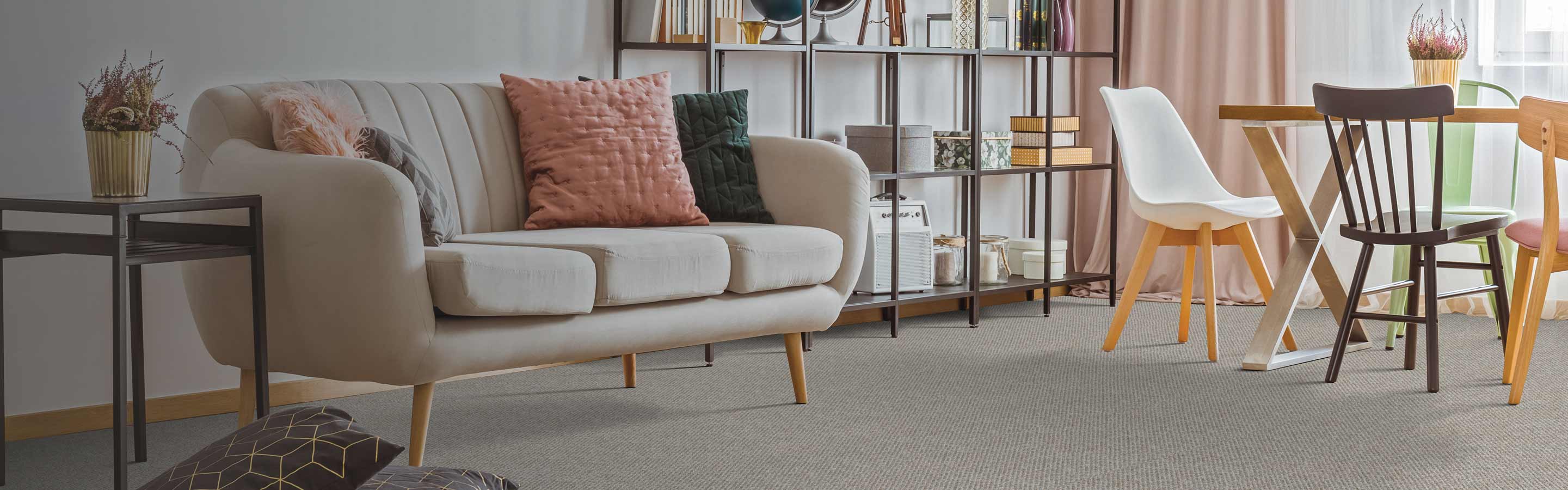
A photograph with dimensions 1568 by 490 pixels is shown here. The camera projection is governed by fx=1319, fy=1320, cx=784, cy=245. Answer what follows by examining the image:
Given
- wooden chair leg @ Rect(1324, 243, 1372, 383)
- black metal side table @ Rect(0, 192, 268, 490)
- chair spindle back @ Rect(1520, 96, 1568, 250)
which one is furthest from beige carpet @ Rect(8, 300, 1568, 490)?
chair spindle back @ Rect(1520, 96, 1568, 250)

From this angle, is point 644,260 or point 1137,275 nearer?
point 644,260

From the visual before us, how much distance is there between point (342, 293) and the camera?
2129 millimetres

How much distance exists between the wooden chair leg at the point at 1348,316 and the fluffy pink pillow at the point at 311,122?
217 cm

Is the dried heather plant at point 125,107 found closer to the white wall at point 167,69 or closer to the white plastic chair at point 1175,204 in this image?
the white wall at point 167,69

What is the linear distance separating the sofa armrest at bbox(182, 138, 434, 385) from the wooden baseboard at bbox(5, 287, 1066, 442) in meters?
0.40

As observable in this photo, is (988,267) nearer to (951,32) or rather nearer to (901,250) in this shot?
(901,250)

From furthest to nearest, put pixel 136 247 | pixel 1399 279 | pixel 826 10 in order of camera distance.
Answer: pixel 826 10 → pixel 1399 279 → pixel 136 247

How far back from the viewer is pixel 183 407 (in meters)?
2.73

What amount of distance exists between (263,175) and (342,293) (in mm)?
265

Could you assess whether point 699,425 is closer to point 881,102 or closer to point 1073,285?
point 881,102

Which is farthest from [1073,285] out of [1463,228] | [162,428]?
[162,428]

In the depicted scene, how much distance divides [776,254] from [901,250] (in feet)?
4.60

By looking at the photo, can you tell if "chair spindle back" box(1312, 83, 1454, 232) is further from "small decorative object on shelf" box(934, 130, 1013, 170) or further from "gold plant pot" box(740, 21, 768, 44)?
"gold plant pot" box(740, 21, 768, 44)

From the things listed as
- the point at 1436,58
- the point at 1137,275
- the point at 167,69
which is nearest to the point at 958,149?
the point at 1137,275
